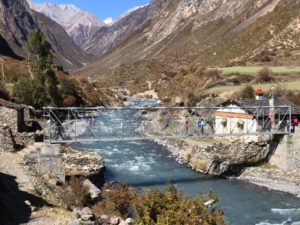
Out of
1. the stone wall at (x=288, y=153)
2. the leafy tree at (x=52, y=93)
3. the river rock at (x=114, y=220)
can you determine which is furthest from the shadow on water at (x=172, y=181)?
the leafy tree at (x=52, y=93)

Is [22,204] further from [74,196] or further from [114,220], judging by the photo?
[114,220]

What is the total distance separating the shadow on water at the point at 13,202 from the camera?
23469 millimetres

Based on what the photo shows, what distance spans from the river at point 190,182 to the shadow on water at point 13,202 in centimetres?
1289

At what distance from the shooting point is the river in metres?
36.1

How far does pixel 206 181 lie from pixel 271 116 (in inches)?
378

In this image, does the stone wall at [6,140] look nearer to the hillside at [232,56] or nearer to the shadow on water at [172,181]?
the shadow on water at [172,181]

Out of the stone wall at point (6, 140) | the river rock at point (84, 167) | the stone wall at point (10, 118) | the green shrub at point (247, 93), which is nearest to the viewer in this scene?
the stone wall at point (6, 140)

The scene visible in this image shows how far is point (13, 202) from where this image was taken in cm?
2569

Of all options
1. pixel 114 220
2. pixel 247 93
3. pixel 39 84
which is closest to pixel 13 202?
pixel 114 220

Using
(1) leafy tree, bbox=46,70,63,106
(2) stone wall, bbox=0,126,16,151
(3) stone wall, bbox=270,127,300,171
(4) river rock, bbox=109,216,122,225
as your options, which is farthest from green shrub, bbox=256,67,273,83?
(4) river rock, bbox=109,216,122,225

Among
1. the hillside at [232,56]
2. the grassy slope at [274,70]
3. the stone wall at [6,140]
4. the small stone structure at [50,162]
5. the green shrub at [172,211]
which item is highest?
the hillside at [232,56]

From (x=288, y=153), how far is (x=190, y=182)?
31.8ft

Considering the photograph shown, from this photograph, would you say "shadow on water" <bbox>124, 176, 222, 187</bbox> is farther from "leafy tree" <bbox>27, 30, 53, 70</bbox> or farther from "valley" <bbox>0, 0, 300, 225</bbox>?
"leafy tree" <bbox>27, 30, 53, 70</bbox>

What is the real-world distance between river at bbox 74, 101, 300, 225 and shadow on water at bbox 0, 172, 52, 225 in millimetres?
12890
